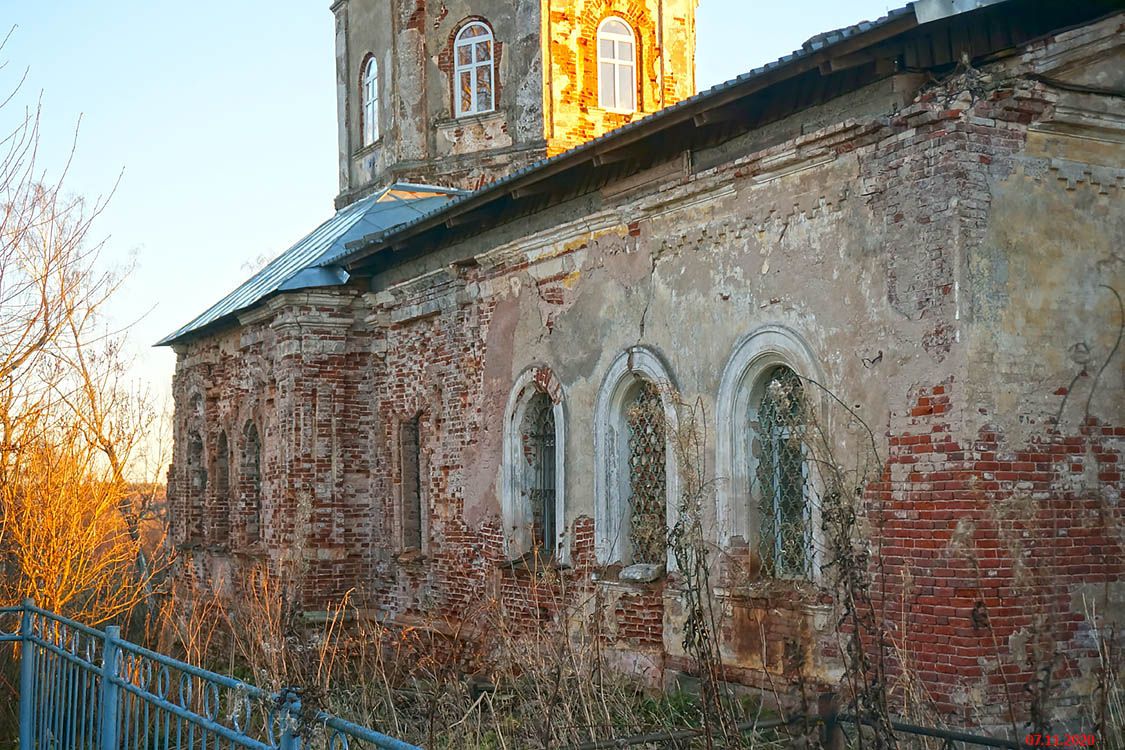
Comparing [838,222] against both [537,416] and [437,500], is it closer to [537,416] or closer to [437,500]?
[537,416]

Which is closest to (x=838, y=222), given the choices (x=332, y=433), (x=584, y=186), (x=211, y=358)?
(x=584, y=186)

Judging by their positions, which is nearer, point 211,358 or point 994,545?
point 994,545

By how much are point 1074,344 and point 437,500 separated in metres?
7.42

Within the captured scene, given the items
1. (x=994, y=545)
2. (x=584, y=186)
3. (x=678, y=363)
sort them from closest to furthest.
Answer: (x=994, y=545) < (x=678, y=363) < (x=584, y=186)

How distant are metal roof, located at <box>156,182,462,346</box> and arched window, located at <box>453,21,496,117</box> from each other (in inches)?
49.0

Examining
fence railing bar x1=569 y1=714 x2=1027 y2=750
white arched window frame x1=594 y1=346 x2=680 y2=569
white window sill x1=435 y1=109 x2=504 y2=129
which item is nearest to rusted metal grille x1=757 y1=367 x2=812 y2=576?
white arched window frame x1=594 y1=346 x2=680 y2=569

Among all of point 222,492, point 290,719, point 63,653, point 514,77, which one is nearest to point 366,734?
point 290,719

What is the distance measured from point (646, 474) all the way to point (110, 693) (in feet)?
15.7

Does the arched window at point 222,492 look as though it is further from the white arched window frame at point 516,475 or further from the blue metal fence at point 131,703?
the blue metal fence at point 131,703

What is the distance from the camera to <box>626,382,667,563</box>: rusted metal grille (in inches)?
389

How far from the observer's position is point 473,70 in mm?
17328

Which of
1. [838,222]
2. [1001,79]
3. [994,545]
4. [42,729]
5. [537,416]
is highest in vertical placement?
[1001,79]

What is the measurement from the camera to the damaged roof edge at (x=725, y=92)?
7.24 metres

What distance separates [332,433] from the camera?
49.2 ft
